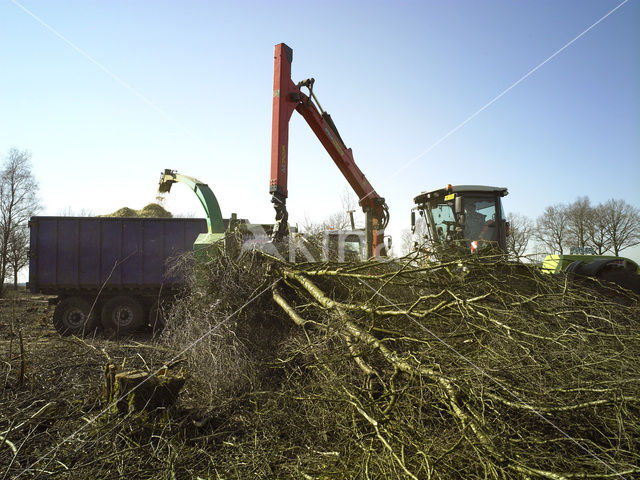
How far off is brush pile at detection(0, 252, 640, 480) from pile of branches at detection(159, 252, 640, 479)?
0.02m

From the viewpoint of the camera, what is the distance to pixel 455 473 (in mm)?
2426

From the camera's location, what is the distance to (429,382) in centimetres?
297

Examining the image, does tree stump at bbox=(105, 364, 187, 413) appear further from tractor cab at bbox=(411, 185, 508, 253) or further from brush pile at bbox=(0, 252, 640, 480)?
tractor cab at bbox=(411, 185, 508, 253)

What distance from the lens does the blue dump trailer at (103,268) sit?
9.78m

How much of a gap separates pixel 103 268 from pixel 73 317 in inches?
54.0

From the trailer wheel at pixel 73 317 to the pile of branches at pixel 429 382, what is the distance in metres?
6.43

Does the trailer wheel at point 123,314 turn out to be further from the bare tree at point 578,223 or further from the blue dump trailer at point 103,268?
the bare tree at point 578,223

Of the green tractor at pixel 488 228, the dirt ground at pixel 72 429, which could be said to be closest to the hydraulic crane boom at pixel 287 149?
the green tractor at pixel 488 228

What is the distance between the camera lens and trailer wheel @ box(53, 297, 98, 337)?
382 inches

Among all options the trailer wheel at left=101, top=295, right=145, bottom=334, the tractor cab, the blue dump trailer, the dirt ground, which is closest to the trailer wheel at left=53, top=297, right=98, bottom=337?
the blue dump trailer

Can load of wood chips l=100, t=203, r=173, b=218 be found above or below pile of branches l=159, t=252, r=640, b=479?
above

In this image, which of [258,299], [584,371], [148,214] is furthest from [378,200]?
[148,214]

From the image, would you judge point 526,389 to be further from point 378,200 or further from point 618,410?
point 378,200

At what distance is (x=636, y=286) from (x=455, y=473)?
6.17 meters
